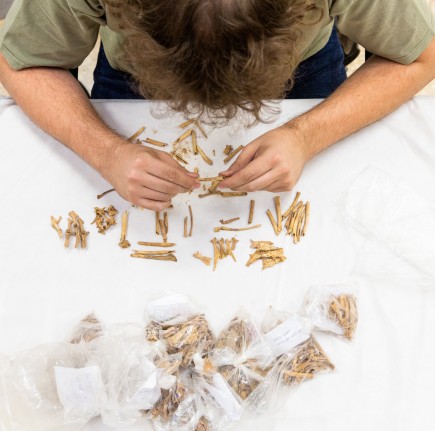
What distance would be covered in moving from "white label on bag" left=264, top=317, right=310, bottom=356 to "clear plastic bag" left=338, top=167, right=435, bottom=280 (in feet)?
0.78

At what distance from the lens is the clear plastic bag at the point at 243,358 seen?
2.82ft

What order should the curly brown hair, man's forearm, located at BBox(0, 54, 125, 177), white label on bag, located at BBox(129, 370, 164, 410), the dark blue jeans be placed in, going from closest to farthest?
the curly brown hair → white label on bag, located at BBox(129, 370, 164, 410) → man's forearm, located at BBox(0, 54, 125, 177) → the dark blue jeans

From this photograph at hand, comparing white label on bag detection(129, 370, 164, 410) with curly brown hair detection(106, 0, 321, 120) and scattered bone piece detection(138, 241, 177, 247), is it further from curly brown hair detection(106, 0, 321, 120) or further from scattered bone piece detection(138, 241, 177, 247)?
curly brown hair detection(106, 0, 321, 120)

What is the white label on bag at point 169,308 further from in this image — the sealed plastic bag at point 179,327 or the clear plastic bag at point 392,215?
the clear plastic bag at point 392,215

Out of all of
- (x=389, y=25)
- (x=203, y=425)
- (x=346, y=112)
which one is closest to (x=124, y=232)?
(x=203, y=425)

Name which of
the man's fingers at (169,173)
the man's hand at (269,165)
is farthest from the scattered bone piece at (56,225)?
the man's hand at (269,165)

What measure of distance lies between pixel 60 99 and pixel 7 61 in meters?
0.13

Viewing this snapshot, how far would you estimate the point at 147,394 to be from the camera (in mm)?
822

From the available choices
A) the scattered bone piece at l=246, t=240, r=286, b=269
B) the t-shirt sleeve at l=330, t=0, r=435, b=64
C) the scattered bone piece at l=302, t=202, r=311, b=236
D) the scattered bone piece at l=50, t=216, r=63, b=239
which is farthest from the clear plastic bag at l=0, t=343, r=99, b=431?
the t-shirt sleeve at l=330, t=0, r=435, b=64

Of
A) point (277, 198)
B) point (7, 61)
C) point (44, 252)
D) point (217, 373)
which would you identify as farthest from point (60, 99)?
point (217, 373)

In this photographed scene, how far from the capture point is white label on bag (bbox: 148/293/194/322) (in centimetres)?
90

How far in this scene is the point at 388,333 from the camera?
90 cm

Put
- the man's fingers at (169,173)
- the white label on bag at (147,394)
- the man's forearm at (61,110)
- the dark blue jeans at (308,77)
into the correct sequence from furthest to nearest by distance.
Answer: the dark blue jeans at (308,77), the man's forearm at (61,110), the man's fingers at (169,173), the white label on bag at (147,394)

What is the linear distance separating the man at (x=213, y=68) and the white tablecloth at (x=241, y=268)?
6 cm
